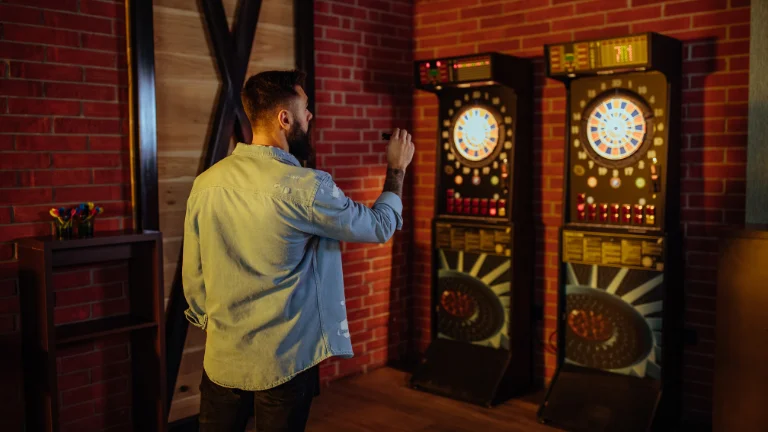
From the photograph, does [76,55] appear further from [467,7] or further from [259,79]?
[467,7]

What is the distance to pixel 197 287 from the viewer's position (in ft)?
7.64

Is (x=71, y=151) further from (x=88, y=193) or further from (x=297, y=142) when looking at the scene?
(x=297, y=142)

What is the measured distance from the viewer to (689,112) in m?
3.61

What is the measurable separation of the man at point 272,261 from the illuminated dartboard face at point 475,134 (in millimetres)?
1821

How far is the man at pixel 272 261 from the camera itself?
208cm

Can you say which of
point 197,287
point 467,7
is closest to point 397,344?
point 467,7

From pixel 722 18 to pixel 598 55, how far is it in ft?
2.11

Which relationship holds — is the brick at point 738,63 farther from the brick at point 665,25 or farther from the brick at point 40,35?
the brick at point 40,35

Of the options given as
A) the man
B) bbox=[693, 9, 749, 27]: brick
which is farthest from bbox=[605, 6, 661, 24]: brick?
the man

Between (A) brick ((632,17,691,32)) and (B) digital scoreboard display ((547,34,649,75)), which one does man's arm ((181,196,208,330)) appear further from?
(A) brick ((632,17,691,32))

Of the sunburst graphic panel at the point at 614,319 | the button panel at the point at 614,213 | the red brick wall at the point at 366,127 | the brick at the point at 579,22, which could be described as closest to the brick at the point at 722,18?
the brick at the point at 579,22

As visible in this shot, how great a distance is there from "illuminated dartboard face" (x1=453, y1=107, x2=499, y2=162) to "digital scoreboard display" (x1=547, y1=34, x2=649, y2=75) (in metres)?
0.51

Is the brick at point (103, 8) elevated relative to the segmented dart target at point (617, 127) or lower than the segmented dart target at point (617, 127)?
elevated

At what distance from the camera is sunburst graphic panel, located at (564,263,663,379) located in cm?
344
